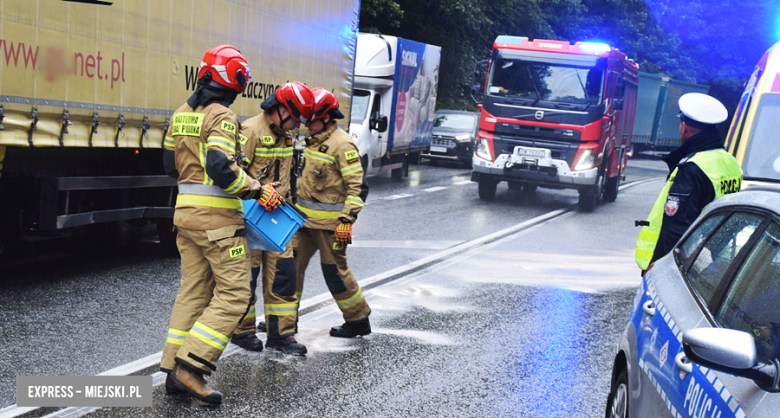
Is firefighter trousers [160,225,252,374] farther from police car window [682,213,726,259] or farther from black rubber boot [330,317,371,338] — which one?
police car window [682,213,726,259]

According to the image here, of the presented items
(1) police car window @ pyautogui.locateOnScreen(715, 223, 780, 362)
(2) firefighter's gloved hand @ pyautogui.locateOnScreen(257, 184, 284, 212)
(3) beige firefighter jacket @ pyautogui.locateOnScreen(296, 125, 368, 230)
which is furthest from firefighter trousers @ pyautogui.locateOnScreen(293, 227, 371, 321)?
(1) police car window @ pyautogui.locateOnScreen(715, 223, 780, 362)

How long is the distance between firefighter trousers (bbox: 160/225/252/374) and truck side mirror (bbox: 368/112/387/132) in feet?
35.9

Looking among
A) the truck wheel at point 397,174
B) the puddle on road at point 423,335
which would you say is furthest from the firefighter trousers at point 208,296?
the truck wheel at point 397,174

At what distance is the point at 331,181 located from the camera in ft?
19.2

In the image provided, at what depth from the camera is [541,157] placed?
15141 millimetres

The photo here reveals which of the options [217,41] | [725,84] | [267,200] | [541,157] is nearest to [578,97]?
[541,157]

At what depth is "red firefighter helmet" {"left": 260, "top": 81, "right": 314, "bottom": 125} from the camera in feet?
17.3

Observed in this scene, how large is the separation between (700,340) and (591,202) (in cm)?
1358

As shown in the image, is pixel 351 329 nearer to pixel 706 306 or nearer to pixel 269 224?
pixel 269 224

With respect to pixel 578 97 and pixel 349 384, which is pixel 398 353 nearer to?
pixel 349 384

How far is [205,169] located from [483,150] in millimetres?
11647

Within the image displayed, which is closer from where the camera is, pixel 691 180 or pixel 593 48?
pixel 691 180

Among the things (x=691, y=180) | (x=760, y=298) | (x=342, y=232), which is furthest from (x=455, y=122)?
(x=760, y=298)

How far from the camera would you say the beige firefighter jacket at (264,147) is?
211 inches
